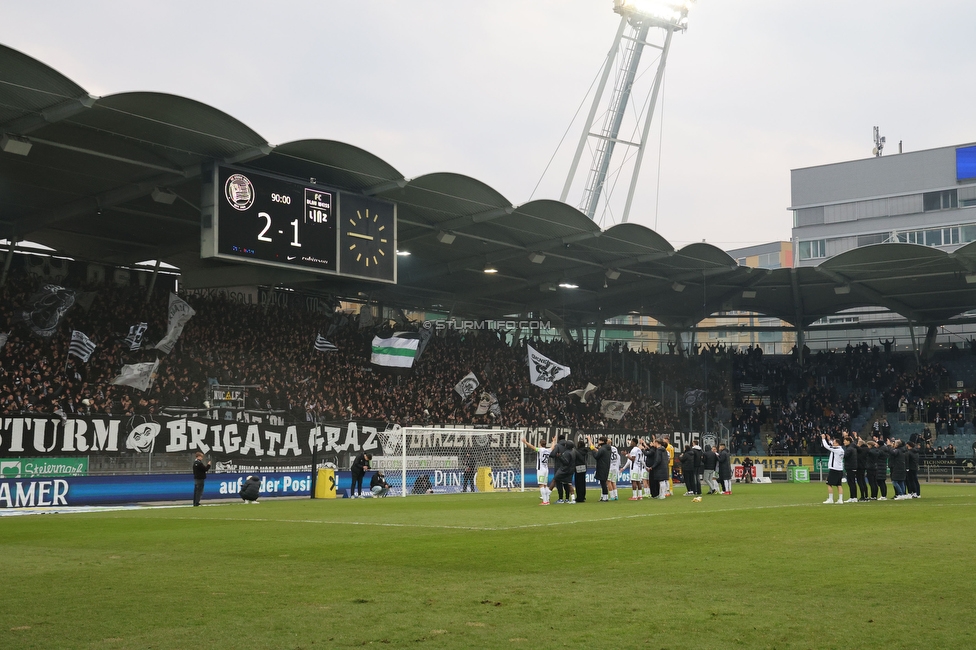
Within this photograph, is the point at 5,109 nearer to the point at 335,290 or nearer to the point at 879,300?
the point at 335,290

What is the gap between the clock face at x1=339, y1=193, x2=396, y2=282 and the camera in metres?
33.2

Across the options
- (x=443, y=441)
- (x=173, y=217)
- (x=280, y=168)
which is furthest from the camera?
(x=443, y=441)

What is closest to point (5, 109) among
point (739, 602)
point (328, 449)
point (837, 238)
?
point (328, 449)

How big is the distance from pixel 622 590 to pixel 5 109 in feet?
76.2

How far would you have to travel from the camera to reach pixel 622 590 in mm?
9898

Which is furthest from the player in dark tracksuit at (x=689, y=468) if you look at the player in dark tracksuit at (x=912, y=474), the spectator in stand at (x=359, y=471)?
the spectator in stand at (x=359, y=471)

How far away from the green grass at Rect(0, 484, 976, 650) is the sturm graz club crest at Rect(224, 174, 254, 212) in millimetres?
12965

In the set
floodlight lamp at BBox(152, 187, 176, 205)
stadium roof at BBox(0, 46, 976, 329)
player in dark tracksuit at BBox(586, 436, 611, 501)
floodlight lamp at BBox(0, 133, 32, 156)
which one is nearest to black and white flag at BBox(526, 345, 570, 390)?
stadium roof at BBox(0, 46, 976, 329)

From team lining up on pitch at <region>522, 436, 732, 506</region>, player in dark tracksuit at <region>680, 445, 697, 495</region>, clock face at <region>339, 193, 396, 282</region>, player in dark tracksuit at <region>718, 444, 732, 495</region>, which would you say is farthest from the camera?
clock face at <region>339, 193, 396, 282</region>

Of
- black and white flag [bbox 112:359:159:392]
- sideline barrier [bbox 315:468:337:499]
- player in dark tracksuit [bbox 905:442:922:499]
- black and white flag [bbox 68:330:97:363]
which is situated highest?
black and white flag [bbox 68:330:97:363]

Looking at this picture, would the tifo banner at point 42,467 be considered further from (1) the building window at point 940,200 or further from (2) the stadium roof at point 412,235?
(1) the building window at point 940,200

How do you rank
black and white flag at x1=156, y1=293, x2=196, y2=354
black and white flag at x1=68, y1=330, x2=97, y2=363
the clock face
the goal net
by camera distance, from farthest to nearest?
black and white flag at x1=156, y1=293, x2=196, y2=354 → the goal net → black and white flag at x1=68, y1=330, x2=97, y2=363 → the clock face

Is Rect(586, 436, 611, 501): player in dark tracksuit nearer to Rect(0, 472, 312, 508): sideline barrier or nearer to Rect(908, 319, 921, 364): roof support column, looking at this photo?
Rect(0, 472, 312, 508): sideline barrier

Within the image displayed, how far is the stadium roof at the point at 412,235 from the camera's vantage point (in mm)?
28219
